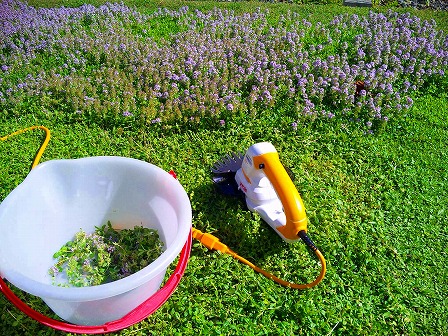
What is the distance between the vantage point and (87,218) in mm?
2682

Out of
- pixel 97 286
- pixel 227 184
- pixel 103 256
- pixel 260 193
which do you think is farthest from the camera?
pixel 227 184

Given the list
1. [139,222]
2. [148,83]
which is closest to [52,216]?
[139,222]

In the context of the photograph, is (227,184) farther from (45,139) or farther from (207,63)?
(207,63)

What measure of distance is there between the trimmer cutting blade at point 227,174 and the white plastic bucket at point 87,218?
541 mm

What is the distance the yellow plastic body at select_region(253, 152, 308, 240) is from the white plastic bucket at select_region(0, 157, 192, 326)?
19.2 inches

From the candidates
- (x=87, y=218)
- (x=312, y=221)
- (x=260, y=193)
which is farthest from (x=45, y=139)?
(x=312, y=221)

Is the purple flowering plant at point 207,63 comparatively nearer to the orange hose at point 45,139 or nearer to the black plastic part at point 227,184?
the orange hose at point 45,139

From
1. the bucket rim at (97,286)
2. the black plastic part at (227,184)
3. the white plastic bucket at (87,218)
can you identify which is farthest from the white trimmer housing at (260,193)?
the bucket rim at (97,286)

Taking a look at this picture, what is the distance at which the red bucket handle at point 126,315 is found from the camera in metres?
2.02

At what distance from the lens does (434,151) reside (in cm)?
359

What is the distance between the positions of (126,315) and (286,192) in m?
0.98

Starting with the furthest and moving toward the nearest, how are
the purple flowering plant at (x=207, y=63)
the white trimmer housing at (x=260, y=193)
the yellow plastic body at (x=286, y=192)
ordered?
the purple flowering plant at (x=207, y=63) → the white trimmer housing at (x=260, y=193) → the yellow plastic body at (x=286, y=192)

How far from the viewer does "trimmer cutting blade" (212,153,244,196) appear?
291 cm

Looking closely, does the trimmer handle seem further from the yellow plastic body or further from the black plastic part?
the black plastic part
